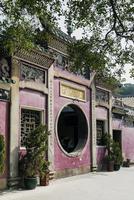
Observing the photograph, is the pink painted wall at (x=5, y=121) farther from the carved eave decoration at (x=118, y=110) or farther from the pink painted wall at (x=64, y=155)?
the carved eave decoration at (x=118, y=110)

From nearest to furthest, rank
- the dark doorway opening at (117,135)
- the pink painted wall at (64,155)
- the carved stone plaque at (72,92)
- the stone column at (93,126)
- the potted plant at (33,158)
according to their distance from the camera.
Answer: the potted plant at (33,158), the pink painted wall at (64,155), the carved stone plaque at (72,92), the stone column at (93,126), the dark doorway opening at (117,135)

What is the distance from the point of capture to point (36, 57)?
1262cm

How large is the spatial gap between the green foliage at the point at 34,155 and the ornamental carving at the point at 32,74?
1.61 meters

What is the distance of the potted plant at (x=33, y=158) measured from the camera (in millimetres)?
11328

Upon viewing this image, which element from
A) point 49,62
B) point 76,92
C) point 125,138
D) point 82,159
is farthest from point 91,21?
point 125,138

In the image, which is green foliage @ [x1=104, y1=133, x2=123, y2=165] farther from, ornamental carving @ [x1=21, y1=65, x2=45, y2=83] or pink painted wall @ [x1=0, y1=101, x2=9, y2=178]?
pink painted wall @ [x1=0, y1=101, x2=9, y2=178]

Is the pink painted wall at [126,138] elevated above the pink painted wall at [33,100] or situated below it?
below

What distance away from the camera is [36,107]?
1273 centimetres

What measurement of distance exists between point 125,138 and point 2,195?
1115 centimetres

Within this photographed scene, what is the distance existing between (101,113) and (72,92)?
2883mm

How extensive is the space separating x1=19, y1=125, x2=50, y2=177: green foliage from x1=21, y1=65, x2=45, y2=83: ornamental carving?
1.61 metres

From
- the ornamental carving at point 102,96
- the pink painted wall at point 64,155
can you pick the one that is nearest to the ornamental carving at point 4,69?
the pink painted wall at point 64,155

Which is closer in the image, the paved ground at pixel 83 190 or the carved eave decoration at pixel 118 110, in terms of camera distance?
the paved ground at pixel 83 190

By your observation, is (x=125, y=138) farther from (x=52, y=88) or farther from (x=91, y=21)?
(x=91, y=21)
